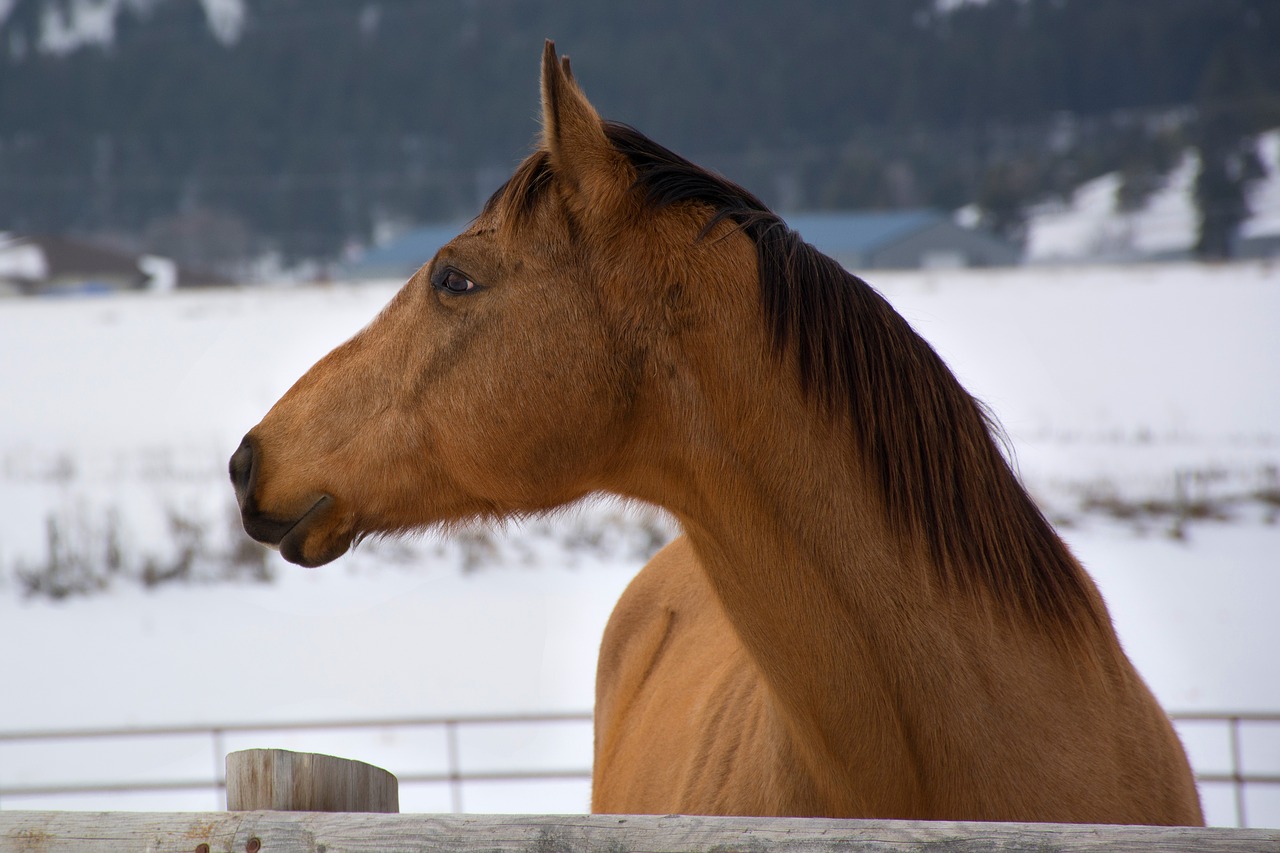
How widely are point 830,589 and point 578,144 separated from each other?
929mm

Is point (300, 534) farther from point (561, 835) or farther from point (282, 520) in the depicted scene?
point (561, 835)

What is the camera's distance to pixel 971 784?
1.77 meters

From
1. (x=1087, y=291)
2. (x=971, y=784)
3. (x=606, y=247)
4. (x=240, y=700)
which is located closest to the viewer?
(x=971, y=784)

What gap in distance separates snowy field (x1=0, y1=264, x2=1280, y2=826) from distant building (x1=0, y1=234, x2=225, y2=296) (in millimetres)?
20694

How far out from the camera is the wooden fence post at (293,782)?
1735mm

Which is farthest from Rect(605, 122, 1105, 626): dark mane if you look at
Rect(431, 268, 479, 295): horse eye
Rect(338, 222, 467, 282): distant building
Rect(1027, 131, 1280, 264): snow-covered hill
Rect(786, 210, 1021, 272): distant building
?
Rect(1027, 131, 1280, 264): snow-covered hill

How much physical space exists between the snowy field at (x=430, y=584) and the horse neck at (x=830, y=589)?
1.26 ft

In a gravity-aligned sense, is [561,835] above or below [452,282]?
below

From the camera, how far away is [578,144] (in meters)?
1.89

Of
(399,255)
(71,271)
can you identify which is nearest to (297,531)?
(71,271)

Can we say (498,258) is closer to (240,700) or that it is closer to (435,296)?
(435,296)

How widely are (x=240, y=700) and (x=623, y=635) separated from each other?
680 cm

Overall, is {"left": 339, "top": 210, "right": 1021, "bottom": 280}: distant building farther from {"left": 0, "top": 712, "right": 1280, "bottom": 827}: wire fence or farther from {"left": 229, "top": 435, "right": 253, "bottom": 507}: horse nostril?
{"left": 229, "top": 435, "right": 253, "bottom": 507}: horse nostril

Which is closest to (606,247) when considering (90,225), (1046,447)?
(1046,447)
